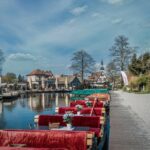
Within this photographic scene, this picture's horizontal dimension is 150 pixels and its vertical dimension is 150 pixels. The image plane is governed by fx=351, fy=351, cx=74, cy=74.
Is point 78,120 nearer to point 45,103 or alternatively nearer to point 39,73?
point 45,103

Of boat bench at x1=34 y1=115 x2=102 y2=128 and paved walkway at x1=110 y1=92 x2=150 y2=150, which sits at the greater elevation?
boat bench at x1=34 y1=115 x2=102 y2=128

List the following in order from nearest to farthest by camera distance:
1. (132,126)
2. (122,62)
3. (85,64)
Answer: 1. (132,126)
2. (122,62)
3. (85,64)

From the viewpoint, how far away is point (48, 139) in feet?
23.8

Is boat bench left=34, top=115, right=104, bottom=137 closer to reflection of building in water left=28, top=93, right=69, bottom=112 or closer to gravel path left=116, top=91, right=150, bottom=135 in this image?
gravel path left=116, top=91, right=150, bottom=135

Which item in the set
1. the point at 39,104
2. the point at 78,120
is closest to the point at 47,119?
the point at 78,120

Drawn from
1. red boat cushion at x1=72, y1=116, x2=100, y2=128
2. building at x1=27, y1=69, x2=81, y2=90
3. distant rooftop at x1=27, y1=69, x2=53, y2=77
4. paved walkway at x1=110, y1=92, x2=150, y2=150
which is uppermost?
distant rooftop at x1=27, y1=69, x2=53, y2=77

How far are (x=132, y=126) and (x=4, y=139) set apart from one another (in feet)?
30.7

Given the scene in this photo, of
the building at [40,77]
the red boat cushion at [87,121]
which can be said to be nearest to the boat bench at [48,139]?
the red boat cushion at [87,121]

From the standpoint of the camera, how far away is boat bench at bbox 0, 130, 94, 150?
23.2 feet

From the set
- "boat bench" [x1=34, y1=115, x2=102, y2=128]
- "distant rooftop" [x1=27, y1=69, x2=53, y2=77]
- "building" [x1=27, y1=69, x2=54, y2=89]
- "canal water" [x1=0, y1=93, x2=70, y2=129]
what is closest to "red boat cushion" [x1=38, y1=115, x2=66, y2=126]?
"boat bench" [x1=34, y1=115, x2=102, y2=128]

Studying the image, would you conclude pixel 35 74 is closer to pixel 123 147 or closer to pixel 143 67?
pixel 143 67

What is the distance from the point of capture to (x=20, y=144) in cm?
723

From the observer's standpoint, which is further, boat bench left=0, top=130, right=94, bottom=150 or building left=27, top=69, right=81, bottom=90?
building left=27, top=69, right=81, bottom=90

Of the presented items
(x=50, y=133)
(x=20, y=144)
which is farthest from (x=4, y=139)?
(x=50, y=133)
